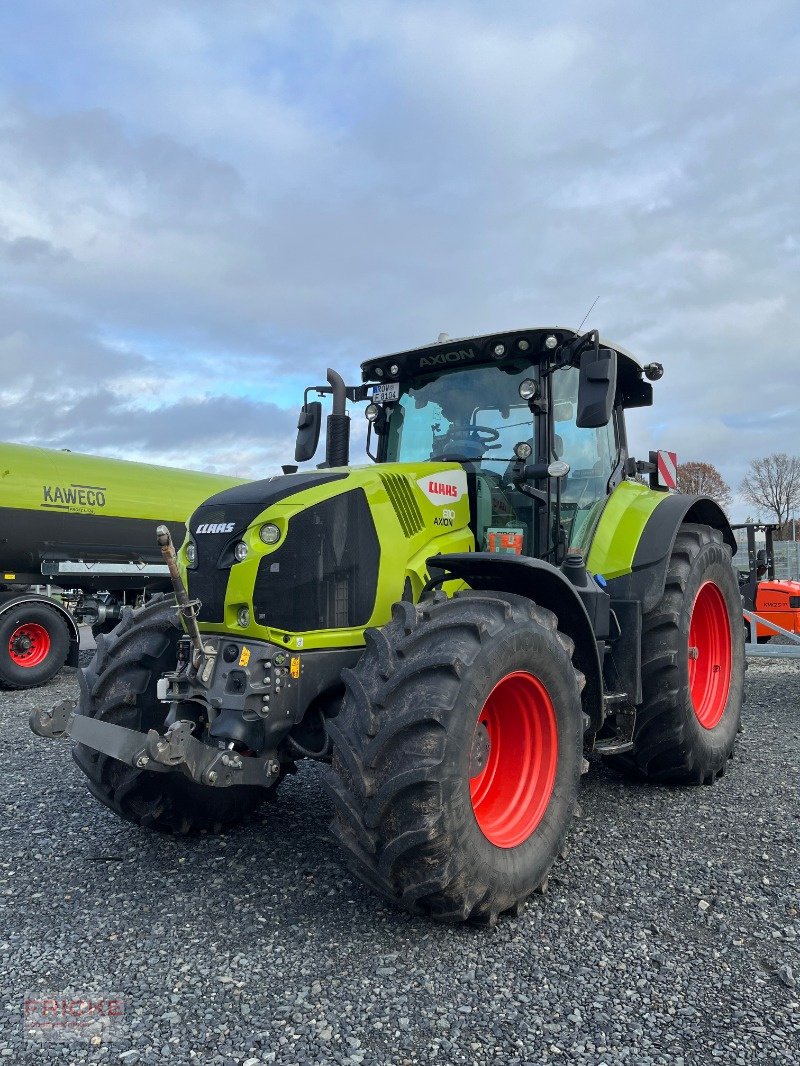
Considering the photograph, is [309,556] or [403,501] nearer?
[309,556]

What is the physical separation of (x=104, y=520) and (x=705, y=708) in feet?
28.1

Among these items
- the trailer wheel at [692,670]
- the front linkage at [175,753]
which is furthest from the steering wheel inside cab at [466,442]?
the front linkage at [175,753]

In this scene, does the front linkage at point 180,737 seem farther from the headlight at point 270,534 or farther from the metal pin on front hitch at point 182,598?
the headlight at point 270,534

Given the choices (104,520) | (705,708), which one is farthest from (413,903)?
(104,520)

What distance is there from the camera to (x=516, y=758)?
3.78m

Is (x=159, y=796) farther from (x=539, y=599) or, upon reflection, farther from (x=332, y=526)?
(x=539, y=599)

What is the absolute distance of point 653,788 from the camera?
5.20m

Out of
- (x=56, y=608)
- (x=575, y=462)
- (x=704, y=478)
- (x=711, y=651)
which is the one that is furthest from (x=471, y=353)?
(x=704, y=478)

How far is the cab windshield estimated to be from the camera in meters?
4.82

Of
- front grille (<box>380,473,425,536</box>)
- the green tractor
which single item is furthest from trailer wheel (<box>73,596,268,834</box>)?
front grille (<box>380,473,425,536</box>)

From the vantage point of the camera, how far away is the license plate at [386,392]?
5.19 m

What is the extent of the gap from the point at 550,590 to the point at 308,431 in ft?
6.90

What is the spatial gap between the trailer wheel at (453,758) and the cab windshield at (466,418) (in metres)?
1.38

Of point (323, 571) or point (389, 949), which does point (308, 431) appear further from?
point (389, 949)
